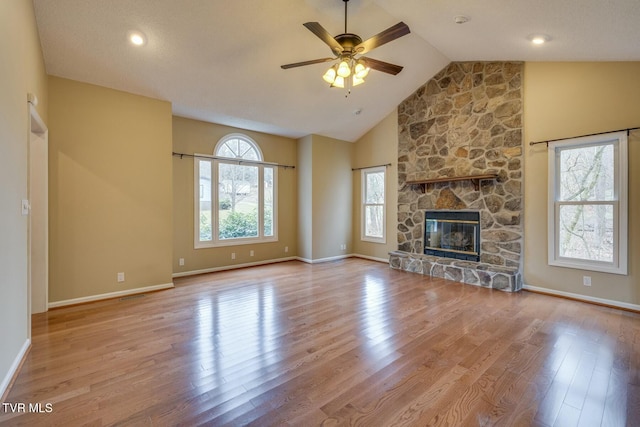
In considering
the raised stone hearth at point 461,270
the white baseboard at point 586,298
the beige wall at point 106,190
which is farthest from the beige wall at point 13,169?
the white baseboard at point 586,298

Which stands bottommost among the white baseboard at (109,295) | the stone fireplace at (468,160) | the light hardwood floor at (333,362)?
the light hardwood floor at (333,362)

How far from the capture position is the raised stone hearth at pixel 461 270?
441cm

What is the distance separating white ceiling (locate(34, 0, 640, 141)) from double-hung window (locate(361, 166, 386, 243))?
2.26 metres

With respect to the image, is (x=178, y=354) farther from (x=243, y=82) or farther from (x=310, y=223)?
(x=310, y=223)

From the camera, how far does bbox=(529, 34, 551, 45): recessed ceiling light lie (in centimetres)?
335

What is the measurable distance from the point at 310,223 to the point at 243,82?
124 inches

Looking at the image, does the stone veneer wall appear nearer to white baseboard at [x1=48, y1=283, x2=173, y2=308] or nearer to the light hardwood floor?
the light hardwood floor

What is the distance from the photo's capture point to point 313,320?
3.26 m

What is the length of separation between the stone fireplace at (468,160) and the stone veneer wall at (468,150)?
0.05 ft

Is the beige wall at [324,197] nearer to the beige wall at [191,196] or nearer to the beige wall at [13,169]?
the beige wall at [191,196]

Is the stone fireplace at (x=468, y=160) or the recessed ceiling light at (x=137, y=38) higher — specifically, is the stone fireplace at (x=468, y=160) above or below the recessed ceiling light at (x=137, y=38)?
below

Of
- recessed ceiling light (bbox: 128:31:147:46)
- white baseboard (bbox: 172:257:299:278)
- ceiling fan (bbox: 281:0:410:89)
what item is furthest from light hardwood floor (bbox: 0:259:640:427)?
recessed ceiling light (bbox: 128:31:147:46)

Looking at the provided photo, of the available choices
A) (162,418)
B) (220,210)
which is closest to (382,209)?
(220,210)

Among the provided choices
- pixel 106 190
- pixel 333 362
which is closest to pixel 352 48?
pixel 333 362
